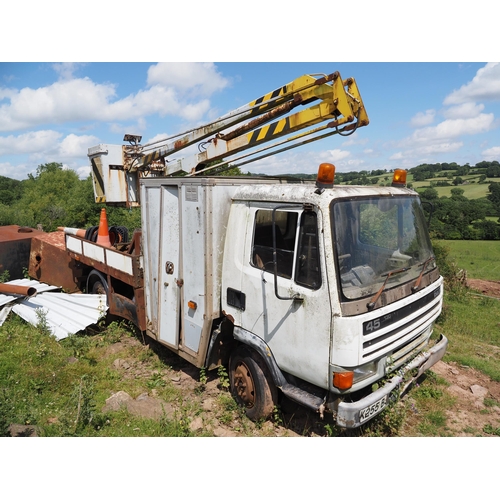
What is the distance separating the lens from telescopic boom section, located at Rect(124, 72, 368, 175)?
4.04m

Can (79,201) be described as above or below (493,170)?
below

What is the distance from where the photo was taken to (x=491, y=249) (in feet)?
84.5

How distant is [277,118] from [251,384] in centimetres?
324

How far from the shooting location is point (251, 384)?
12.7 ft

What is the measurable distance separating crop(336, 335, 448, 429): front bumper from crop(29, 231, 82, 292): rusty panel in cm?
586

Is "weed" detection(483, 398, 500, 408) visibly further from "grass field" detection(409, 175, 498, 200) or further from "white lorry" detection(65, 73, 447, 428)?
"grass field" detection(409, 175, 498, 200)

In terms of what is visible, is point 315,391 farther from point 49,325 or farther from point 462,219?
point 462,219

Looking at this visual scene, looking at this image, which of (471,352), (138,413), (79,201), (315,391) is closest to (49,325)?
(138,413)

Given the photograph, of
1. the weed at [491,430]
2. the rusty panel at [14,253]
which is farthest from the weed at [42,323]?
the weed at [491,430]

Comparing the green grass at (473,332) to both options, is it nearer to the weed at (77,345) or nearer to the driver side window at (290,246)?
the driver side window at (290,246)

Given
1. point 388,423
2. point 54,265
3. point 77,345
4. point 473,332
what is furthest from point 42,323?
point 473,332

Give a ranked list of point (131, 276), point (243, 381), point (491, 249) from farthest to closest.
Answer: point (491, 249) < point (131, 276) < point (243, 381)

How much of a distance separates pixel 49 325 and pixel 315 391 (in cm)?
440

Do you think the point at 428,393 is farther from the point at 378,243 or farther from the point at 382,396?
the point at 378,243
